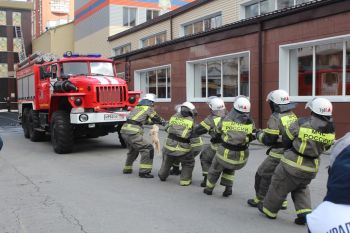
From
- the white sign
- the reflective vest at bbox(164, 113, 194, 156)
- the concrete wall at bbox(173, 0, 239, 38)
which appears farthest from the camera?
the white sign

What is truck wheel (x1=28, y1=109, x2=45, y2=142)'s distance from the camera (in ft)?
46.7

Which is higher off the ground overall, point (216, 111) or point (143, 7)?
point (143, 7)

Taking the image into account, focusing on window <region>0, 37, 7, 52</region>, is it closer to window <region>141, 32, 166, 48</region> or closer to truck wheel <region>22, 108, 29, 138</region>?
window <region>141, 32, 166, 48</region>

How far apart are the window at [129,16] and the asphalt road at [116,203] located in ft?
78.9

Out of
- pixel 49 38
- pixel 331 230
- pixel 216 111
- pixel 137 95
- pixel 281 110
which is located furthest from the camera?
pixel 49 38

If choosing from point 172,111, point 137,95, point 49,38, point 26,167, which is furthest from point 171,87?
point 49,38

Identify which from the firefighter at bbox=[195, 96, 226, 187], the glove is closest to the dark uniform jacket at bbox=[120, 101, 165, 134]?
the firefighter at bbox=[195, 96, 226, 187]

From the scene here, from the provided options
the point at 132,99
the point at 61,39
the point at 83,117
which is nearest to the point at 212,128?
the point at 83,117

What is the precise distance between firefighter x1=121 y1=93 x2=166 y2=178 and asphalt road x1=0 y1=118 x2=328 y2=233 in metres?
0.29

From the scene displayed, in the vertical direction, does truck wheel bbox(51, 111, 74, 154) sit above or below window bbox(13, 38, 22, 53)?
below

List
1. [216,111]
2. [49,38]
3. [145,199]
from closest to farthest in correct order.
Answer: [145,199], [216,111], [49,38]

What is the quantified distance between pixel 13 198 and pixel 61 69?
6.57 m

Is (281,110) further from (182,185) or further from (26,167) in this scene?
(26,167)

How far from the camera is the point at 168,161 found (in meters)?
7.86
